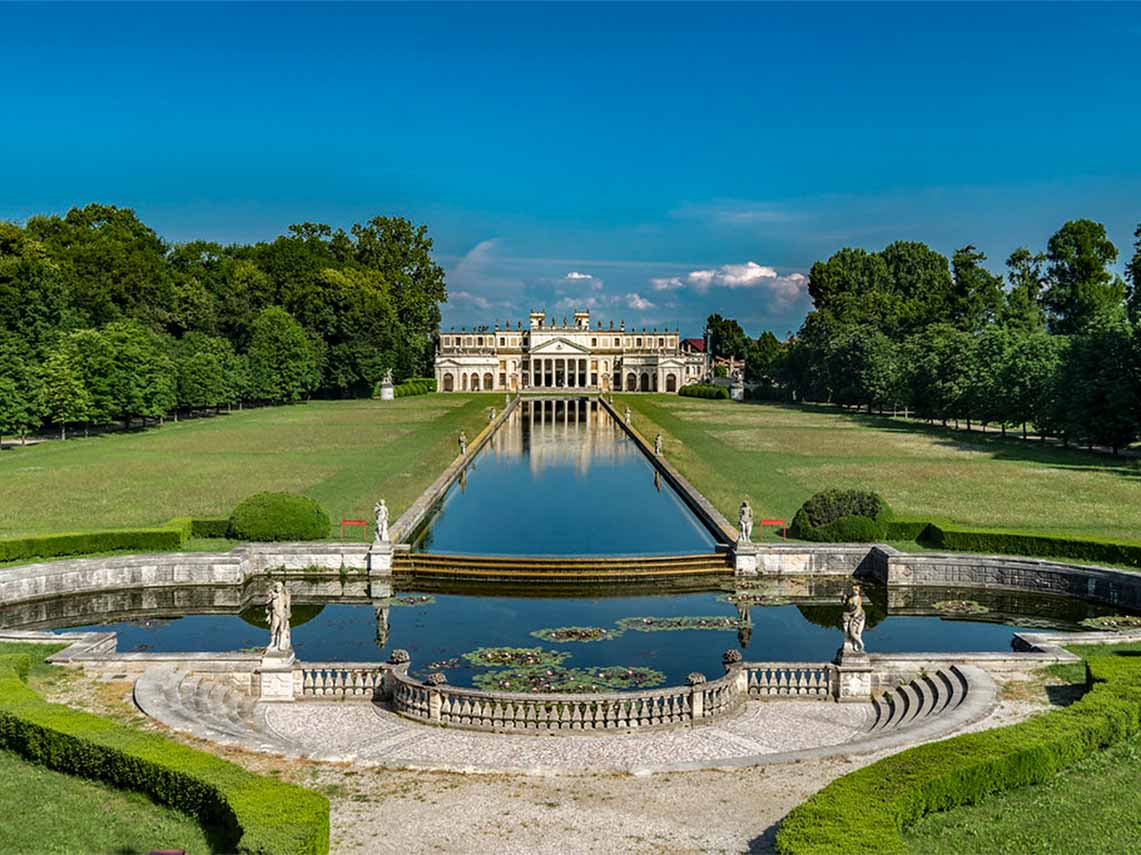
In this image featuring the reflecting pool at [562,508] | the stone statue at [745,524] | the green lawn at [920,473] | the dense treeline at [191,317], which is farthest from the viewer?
the dense treeline at [191,317]

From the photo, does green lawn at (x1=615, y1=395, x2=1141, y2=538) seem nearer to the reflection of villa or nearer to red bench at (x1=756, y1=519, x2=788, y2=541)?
red bench at (x1=756, y1=519, x2=788, y2=541)

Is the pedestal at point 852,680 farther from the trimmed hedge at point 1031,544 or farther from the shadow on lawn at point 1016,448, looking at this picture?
the shadow on lawn at point 1016,448

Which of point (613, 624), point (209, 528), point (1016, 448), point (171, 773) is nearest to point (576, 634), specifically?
point (613, 624)

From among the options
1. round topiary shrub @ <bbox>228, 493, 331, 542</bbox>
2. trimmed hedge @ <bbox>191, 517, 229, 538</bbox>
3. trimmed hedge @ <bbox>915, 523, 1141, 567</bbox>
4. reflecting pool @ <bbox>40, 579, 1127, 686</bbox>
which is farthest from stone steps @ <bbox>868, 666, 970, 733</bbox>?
trimmed hedge @ <bbox>191, 517, 229, 538</bbox>

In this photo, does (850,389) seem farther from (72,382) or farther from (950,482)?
(72,382)

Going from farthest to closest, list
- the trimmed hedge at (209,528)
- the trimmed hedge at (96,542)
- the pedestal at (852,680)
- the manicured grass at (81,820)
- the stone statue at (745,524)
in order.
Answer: the trimmed hedge at (209,528) → the stone statue at (745,524) → the trimmed hedge at (96,542) → the pedestal at (852,680) → the manicured grass at (81,820)

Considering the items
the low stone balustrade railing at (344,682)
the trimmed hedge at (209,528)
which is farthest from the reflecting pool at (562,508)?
the low stone balustrade railing at (344,682)
